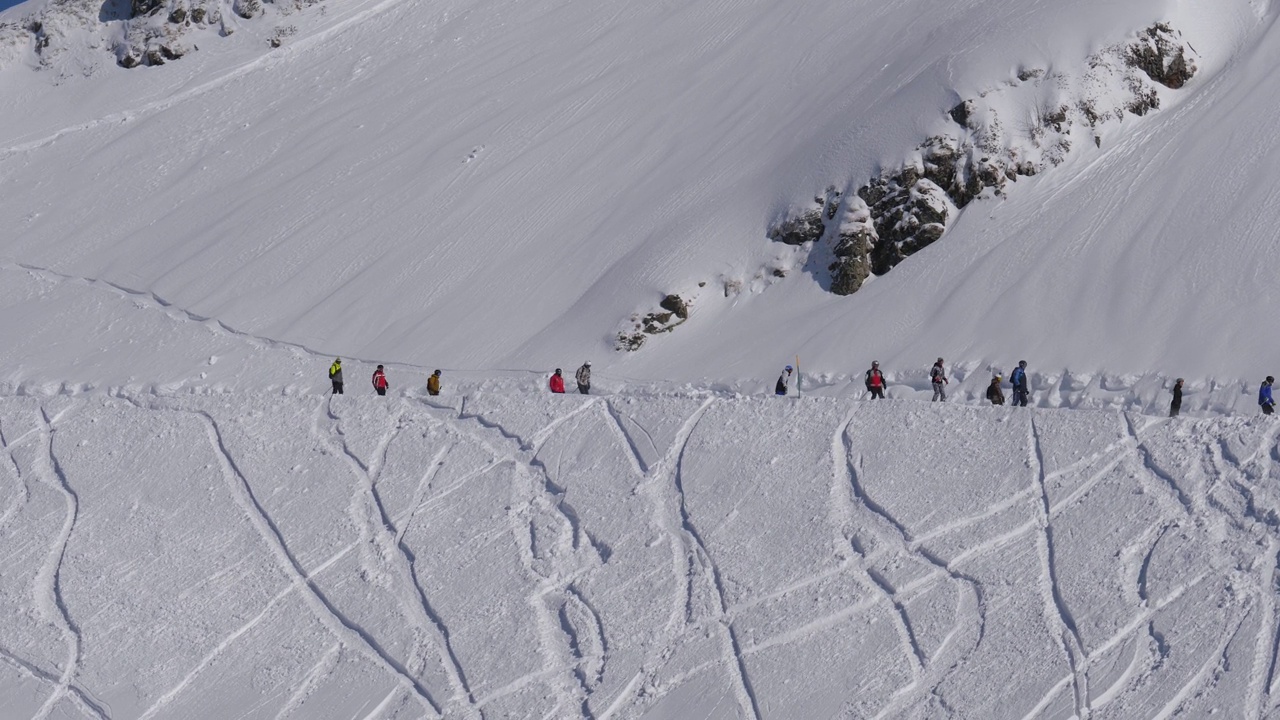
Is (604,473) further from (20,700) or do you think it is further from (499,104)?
(499,104)

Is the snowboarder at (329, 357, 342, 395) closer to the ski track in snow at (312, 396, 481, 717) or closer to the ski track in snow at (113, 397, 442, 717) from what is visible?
the ski track in snow at (312, 396, 481, 717)

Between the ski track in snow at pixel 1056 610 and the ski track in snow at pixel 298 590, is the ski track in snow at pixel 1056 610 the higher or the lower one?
the higher one

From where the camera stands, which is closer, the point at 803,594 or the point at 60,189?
the point at 803,594

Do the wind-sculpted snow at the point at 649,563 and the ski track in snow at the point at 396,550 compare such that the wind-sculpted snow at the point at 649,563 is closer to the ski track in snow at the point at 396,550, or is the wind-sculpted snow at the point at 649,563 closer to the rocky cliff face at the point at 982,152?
the ski track in snow at the point at 396,550

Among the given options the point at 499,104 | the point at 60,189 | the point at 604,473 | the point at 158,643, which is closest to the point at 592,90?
the point at 499,104

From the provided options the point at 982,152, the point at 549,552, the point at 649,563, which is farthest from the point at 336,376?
the point at 982,152

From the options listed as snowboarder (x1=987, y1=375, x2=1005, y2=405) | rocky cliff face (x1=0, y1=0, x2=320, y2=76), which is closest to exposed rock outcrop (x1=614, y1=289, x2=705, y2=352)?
snowboarder (x1=987, y1=375, x2=1005, y2=405)

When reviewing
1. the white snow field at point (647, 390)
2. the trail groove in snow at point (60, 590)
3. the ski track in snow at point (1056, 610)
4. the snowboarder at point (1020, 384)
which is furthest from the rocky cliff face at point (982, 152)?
the trail groove in snow at point (60, 590)

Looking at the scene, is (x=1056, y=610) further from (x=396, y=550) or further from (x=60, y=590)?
(x=60, y=590)
